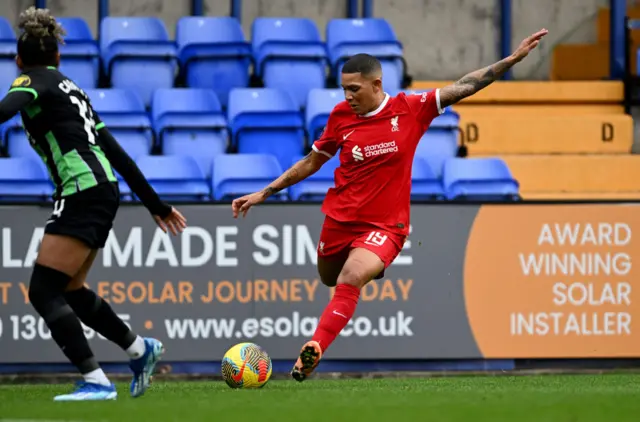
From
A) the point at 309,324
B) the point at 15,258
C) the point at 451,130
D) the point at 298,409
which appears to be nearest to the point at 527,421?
the point at 298,409

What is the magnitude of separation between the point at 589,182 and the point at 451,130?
5.51ft

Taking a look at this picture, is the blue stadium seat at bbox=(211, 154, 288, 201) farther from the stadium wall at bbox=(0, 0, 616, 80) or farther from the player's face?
the stadium wall at bbox=(0, 0, 616, 80)

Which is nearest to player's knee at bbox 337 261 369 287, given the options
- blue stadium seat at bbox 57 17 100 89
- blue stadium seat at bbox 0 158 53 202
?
blue stadium seat at bbox 0 158 53 202

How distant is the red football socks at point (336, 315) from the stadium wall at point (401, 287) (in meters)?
2.67

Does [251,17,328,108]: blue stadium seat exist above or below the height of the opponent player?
above

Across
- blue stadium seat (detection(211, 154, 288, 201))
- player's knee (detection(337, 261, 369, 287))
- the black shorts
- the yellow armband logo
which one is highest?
the yellow armband logo

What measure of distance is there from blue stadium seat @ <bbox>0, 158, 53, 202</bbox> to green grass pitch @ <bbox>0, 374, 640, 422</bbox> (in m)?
2.80

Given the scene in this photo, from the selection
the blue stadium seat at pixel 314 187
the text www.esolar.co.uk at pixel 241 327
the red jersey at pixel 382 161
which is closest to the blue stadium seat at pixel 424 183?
the blue stadium seat at pixel 314 187

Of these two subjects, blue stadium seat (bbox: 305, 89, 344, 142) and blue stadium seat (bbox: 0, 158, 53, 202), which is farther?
blue stadium seat (bbox: 305, 89, 344, 142)

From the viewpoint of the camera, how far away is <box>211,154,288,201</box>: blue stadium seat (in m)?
11.3

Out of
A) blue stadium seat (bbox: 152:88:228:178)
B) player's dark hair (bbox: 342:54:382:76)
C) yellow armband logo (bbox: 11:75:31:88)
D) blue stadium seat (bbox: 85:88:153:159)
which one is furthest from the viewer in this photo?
blue stadium seat (bbox: 152:88:228:178)

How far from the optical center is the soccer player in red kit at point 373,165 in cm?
777

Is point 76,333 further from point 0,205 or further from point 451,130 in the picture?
point 451,130

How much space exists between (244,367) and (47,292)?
1783 mm
